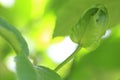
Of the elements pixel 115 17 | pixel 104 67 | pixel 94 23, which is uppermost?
pixel 94 23

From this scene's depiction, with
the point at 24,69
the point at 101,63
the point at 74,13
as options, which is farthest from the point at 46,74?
the point at 101,63

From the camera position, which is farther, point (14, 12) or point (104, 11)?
point (14, 12)

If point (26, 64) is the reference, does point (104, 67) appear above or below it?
below

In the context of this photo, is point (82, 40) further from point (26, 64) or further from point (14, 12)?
point (14, 12)

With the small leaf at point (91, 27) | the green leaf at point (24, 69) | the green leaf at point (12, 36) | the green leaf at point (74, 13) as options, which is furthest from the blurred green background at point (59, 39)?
the green leaf at point (24, 69)

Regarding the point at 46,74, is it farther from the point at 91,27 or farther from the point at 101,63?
the point at 101,63

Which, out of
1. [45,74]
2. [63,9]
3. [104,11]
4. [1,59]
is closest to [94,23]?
[104,11]
